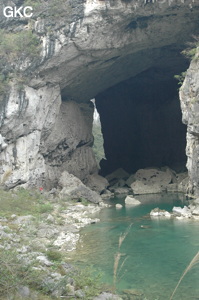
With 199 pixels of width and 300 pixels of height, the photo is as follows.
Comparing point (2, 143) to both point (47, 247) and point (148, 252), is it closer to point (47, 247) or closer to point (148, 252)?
point (47, 247)

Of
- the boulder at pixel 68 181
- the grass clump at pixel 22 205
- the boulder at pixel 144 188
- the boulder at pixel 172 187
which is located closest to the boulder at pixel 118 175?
the boulder at pixel 144 188

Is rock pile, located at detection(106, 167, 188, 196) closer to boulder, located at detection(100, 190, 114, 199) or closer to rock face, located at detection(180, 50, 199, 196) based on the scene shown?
boulder, located at detection(100, 190, 114, 199)

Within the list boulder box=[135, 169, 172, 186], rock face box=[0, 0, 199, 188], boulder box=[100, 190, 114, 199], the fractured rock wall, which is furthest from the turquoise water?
boulder box=[135, 169, 172, 186]

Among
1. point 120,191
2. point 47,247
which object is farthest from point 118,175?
point 47,247

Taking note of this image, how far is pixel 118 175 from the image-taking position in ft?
159

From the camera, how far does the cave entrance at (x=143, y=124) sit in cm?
4891

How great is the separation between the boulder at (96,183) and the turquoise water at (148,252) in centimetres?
1738

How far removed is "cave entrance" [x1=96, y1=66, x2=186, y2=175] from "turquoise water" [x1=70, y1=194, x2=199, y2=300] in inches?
1133

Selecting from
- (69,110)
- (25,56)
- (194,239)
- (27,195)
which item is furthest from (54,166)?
(194,239)

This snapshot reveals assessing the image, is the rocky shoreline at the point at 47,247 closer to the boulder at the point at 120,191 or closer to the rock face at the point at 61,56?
the rock face at the point at 61,56

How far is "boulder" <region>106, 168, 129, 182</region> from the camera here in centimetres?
4809

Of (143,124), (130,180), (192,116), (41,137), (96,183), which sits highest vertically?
(143,124)

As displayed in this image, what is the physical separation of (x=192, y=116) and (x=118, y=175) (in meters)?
25.7

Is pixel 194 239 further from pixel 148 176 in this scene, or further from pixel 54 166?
pixel 148 176
